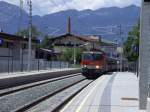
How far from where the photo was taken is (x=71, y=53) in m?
123

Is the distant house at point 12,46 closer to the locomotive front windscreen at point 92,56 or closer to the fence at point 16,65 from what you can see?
the fence at point 16,65

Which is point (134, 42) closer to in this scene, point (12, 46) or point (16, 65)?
point (16, 65)

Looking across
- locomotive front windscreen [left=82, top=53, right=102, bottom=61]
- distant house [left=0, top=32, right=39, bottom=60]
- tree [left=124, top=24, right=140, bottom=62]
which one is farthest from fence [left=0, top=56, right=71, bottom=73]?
tree [left=124, top=24, right=140, bottom=62]

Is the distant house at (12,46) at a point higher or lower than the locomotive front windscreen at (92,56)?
higher

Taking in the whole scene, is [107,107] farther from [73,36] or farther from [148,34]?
[73,36]

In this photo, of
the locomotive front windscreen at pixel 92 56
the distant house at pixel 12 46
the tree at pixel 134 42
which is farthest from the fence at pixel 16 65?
the tree at pixel 134 42

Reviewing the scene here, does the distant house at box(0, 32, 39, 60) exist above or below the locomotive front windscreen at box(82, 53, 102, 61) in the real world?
above

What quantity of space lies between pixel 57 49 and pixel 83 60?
97300mm

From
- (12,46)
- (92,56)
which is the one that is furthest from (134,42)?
(12,46)

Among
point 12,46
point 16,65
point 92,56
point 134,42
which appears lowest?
point 16,65

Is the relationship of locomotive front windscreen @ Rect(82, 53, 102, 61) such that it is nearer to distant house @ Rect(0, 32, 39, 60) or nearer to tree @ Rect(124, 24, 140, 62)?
tree @ Rect(124, 24, 140, 62)

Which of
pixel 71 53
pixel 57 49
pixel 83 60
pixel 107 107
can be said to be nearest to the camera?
pixel 107 107

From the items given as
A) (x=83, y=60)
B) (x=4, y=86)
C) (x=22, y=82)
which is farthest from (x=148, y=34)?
(x=83, y=60)

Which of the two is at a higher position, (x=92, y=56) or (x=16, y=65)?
(x=92, y=56)
